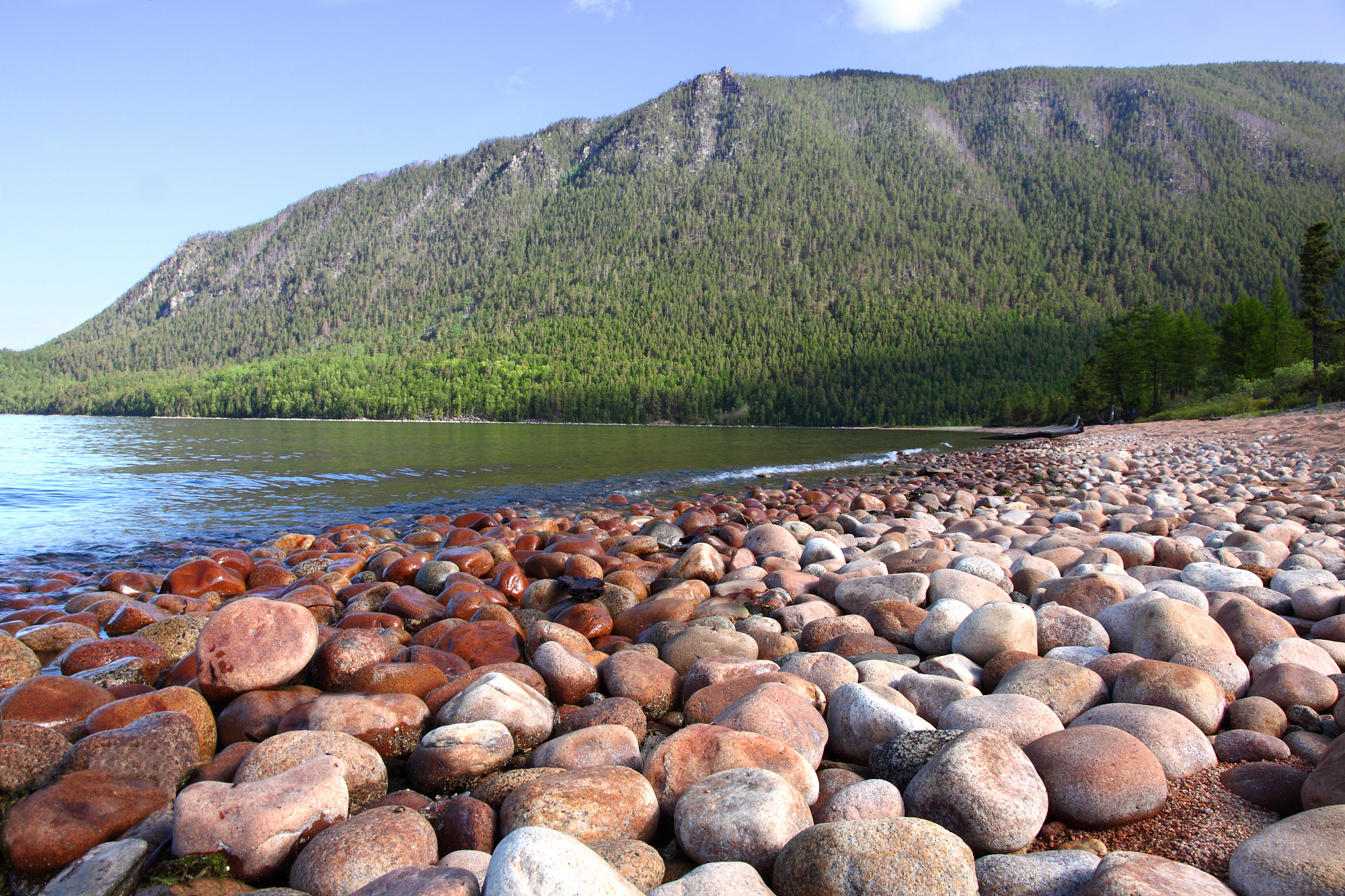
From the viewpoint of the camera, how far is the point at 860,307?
152375 mm

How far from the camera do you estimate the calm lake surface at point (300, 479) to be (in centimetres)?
1218

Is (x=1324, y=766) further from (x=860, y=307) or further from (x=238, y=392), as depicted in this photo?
(x=860, y=307)

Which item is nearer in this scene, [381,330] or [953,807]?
[953,807]

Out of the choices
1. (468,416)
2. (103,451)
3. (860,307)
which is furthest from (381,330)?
(103,451)

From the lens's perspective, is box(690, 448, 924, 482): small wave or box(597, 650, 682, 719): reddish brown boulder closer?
box(597, 650, 682, 719): reddish brown boulder

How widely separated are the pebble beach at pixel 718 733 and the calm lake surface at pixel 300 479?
22.3ft

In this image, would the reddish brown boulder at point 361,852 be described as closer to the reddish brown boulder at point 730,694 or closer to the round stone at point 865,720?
the reddish brown boulder at point 730,694

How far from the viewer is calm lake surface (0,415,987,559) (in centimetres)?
1218

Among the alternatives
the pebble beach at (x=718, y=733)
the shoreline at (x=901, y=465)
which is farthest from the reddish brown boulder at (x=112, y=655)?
the shoreline at (x=901, y=465)

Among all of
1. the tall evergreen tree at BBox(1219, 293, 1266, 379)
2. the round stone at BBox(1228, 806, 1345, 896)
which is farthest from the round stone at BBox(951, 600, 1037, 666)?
the tall evergreen tree at BBox(1219, 293, 1266, 379)

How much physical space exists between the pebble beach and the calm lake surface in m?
6.79

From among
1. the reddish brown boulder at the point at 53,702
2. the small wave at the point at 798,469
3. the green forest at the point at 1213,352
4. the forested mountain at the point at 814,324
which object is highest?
the forested mountain at the point at 814,324

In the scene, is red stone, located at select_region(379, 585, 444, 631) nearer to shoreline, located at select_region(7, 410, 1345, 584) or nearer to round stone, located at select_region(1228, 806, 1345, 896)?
round stone, located at select_region(1228, 806, 1345, 896)

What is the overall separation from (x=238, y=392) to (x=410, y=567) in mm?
142294
